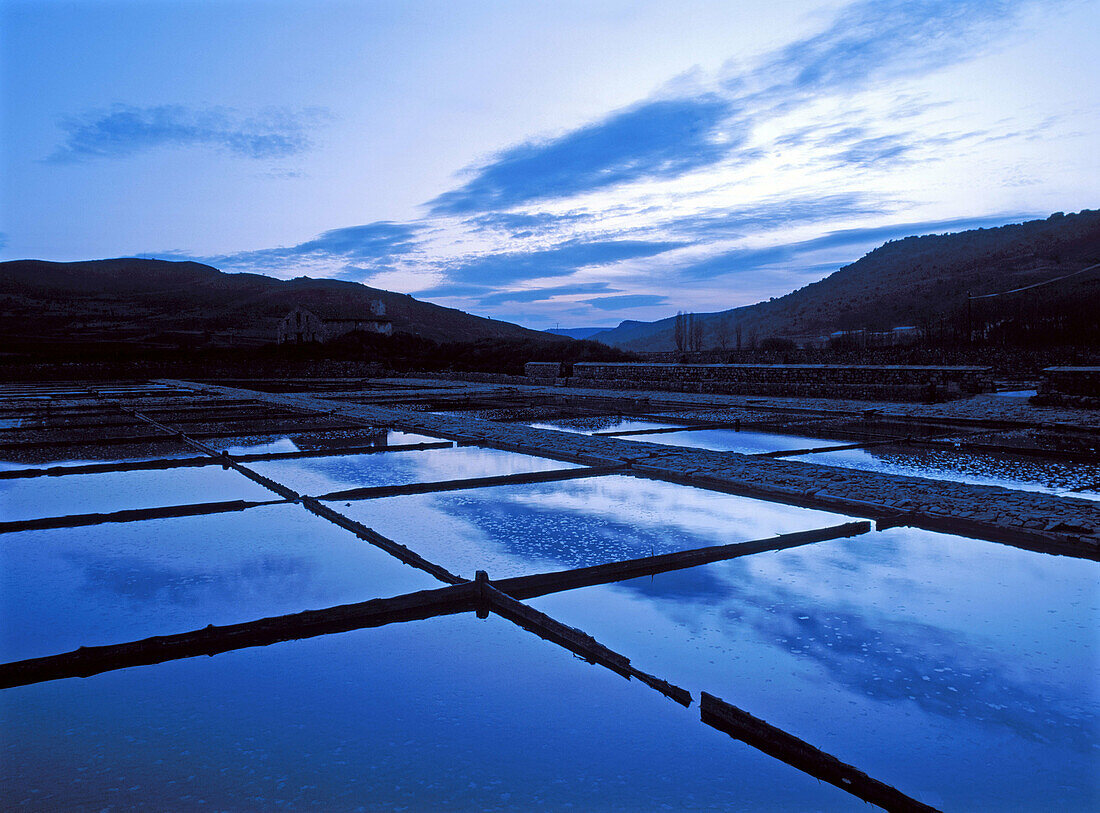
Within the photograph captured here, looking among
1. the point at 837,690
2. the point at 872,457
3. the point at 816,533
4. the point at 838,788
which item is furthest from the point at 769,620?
the point at 872,457

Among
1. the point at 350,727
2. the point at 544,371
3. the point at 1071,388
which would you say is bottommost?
the point at 350,727

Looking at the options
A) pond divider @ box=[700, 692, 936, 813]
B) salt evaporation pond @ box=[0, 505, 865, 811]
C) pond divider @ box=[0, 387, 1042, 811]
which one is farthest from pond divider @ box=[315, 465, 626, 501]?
pond divider @ box=[700, 692, 936, 813]

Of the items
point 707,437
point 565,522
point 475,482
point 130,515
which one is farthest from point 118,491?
point 707,437

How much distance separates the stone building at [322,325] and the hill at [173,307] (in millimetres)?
2597

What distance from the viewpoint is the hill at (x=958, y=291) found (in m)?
31.5

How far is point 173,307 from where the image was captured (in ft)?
228

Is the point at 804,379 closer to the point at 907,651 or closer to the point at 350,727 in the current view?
the point at 907,651

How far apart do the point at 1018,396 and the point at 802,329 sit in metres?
53.6

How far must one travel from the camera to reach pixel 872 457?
23.9 ft

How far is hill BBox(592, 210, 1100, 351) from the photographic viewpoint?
103 ft

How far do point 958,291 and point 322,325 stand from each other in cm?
4813

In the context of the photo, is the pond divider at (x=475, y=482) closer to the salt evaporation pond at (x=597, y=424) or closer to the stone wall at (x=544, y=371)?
the salt evaporation pond at (x=597, y=424)

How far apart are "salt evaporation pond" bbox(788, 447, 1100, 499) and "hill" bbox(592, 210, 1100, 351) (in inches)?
799

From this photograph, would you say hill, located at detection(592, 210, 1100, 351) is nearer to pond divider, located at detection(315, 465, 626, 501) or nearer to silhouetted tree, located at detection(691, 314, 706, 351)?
silhouetted tree, located at detection(691, 314, 706, 351)
